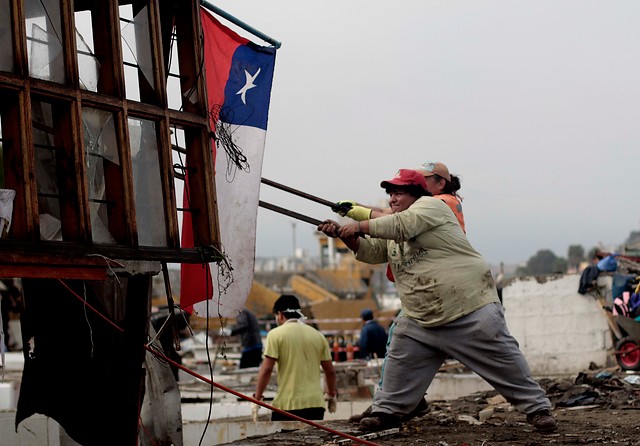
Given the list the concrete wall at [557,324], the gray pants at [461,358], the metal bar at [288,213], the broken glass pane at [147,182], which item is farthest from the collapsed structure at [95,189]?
the concrete wall at [557,324]

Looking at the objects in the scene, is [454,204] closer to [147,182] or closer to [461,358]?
[461,358]

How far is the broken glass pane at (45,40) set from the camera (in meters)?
6.68

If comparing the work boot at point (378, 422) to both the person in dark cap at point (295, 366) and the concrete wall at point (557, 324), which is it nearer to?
the person in dark cap at point (295, 366)

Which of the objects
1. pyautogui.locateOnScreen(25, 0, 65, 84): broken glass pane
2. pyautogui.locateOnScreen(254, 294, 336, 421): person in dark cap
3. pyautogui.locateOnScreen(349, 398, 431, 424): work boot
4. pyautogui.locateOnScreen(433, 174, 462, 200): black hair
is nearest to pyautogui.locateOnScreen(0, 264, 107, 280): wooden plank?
pyautogui.locateOnScreen(25, 0, 65, 84): broken glass pane

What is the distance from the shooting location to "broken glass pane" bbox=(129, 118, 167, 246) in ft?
24.0

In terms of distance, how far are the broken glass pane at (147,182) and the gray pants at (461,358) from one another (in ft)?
7.12

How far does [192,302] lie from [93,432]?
131cm

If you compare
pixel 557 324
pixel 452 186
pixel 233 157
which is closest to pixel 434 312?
pixel 452 186

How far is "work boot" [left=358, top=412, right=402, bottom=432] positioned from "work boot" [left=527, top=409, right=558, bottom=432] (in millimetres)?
1041

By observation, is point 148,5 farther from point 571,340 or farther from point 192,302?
point 571,340

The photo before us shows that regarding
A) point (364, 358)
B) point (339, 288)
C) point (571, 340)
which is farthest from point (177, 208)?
point (339, 288)

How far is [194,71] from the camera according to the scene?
8.02 meters

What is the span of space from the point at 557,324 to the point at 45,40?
12.9 m

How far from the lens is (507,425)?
8875 millimetres
